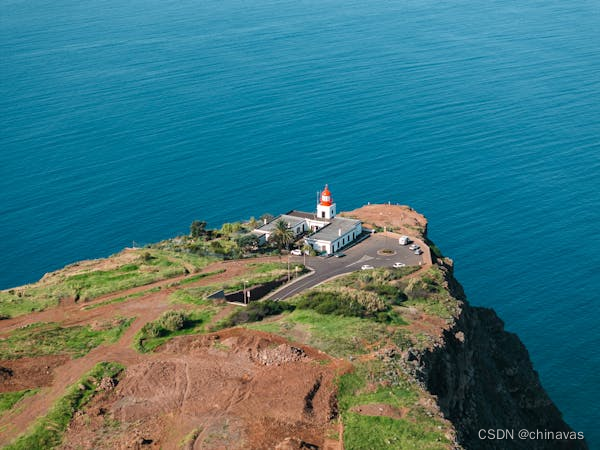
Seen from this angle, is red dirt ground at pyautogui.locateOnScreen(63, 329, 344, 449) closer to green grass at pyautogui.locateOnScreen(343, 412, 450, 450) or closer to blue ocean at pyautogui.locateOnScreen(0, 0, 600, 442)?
green grass at pyautogui.locateOnScreen(343, 412, 450, 450)

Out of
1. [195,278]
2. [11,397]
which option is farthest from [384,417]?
[195,278]

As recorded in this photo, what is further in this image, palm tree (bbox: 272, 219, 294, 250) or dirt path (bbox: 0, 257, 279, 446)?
palm tree (bbox: 272, 219, 294, 250)

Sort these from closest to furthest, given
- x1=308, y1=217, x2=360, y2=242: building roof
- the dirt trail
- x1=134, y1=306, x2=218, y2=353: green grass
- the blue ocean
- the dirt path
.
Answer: the dirt path → x1=134, y1=306, x2=218, y2=353: green grass → the dirt trail → x1=308, y1=217, x2=360, y2=242: building roof → the blue ocean

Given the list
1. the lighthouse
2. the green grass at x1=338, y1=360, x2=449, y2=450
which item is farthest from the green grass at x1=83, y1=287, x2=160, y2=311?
the green grass at x1=338, y1=360, x2=449, y2=450

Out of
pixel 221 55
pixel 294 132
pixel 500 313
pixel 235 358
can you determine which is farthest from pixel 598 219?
pixel 221 55

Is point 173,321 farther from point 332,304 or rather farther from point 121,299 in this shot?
point 332,304

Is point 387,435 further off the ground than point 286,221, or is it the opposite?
point 286,221
